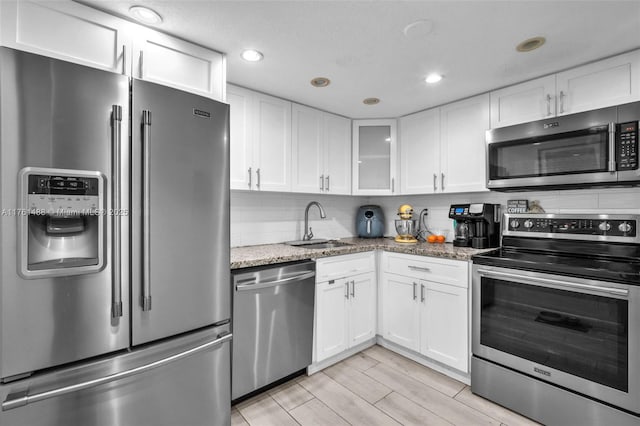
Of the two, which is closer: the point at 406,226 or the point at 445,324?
the point at 445,324

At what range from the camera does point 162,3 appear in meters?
1.41

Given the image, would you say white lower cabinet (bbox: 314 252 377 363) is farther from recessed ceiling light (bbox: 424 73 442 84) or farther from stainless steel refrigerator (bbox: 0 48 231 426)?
recessed ceiling light (bbox: 424 73 442 84)

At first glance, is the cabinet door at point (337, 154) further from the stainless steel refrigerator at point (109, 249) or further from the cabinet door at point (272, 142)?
the stainless steel refrigerator at point (109, 249)

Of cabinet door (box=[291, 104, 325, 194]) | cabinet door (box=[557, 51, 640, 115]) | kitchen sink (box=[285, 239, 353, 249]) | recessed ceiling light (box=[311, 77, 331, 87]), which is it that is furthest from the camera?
kitchen sink (box=[285, 239, 353, 249])

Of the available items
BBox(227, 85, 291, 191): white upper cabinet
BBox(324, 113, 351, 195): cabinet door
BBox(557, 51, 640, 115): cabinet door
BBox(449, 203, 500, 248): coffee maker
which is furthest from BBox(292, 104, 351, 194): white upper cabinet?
BBox(557, 51, 640, 115): cabinet door

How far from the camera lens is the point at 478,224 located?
2391mm

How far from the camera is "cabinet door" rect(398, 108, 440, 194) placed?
2805 mm

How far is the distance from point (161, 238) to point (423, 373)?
2.14m

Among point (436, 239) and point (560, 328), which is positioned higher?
point (436, 239)

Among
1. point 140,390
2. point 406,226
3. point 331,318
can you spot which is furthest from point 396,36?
point 140,390

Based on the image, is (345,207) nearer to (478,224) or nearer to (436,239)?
(436,239)

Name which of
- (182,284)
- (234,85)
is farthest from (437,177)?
(182,284)

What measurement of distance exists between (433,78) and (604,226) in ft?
4.98

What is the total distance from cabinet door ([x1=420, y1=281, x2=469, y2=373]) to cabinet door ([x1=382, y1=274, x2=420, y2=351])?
7 cm
